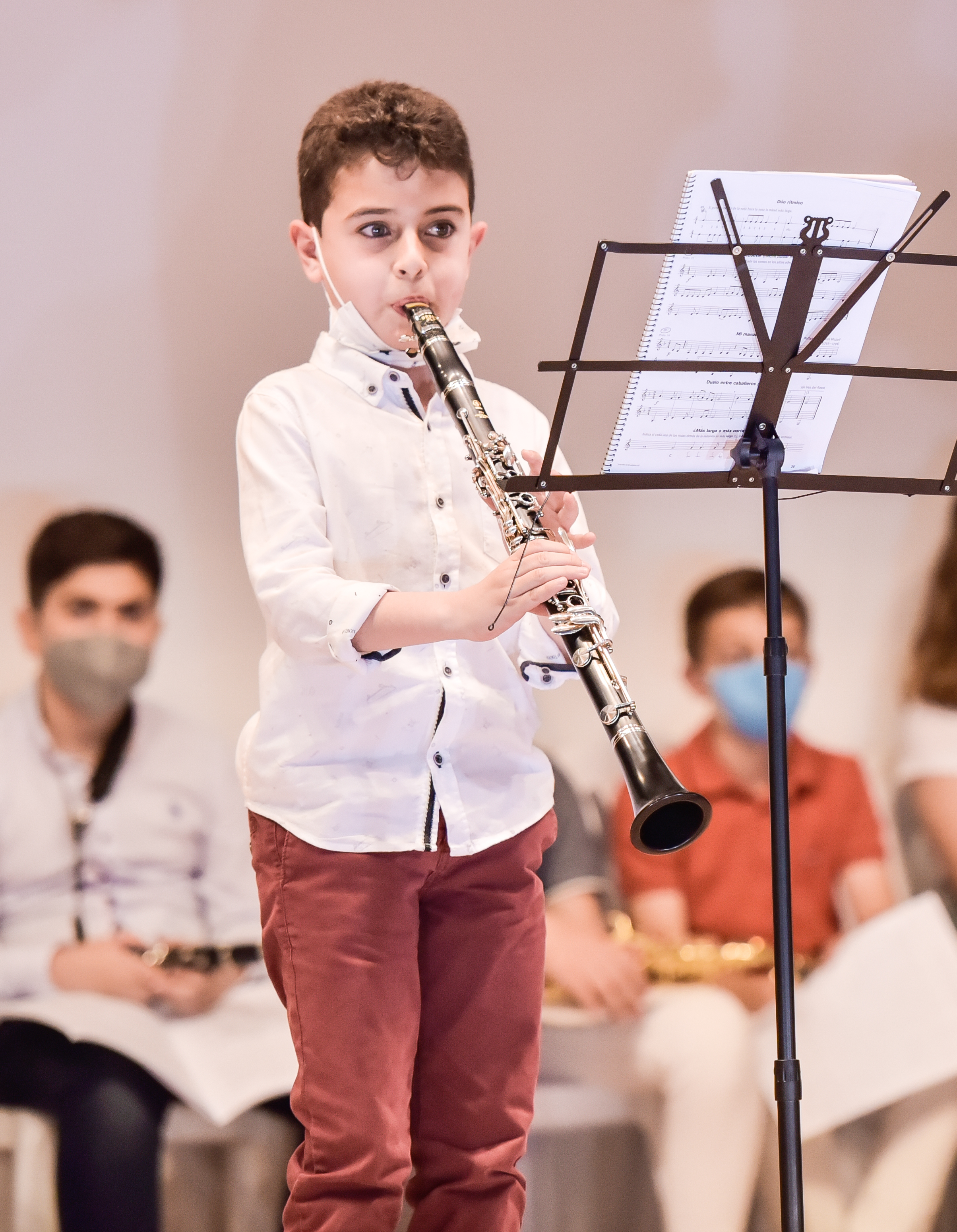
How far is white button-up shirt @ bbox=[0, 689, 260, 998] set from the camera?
83.4 inches

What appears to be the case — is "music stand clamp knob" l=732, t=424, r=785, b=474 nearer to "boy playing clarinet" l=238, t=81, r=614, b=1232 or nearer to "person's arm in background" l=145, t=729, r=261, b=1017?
"boy playing clarinet" l=238, t=81, r=614, b=1232

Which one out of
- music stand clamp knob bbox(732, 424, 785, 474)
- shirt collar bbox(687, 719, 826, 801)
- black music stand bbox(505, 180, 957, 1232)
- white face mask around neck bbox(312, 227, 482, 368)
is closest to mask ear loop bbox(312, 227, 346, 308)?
white face mask around neck bbox(312, 227, 482, 368)

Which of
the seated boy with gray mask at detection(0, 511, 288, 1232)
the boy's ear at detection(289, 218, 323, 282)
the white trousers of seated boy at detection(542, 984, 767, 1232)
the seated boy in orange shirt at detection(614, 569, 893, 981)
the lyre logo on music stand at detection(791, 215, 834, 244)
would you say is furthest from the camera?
the seated boy in orange shirt at detection(614, 569, 893, 981)

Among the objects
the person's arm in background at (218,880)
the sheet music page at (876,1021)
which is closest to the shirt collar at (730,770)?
the sheet music page at (876,1021)

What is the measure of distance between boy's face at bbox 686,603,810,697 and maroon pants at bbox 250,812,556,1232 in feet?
2.95

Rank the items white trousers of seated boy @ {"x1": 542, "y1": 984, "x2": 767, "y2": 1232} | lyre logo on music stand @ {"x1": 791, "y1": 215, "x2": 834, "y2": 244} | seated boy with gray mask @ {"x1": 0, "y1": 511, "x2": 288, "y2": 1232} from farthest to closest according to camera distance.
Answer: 1. white trousers of seated boy @ {"x1": 542, "y1": 984, "x2": 767, "y2": 1232}
2. seated boy with gray mask @ {"x1": 0, "y1": 511, "x2": 288, "y2": 1232}
3. lyre logo on music stand @ {"x1": 791, "y1": 215, "x2": 834, "y2": 244}

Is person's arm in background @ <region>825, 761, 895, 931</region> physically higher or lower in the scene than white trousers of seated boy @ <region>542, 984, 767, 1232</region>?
higher

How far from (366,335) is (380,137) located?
0.22 m

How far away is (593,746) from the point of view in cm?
231

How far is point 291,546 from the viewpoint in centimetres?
140

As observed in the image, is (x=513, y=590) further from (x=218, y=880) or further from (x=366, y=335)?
(x=218, y=880)

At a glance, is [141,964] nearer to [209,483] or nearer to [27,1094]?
[27,1094]

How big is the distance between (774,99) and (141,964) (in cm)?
187

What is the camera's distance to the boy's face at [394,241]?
1.45 m
